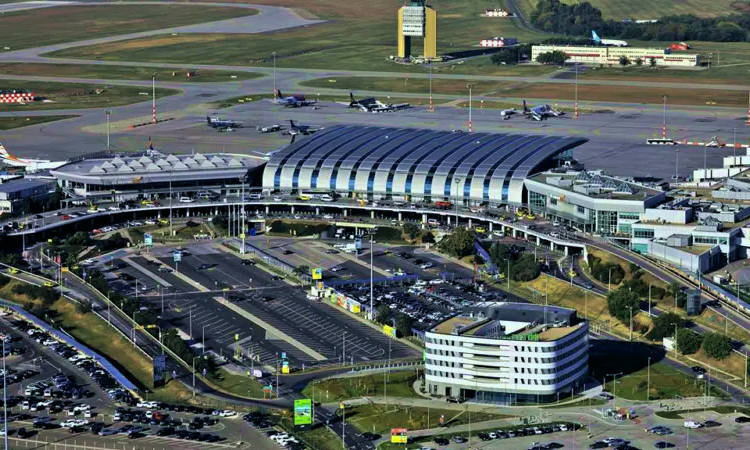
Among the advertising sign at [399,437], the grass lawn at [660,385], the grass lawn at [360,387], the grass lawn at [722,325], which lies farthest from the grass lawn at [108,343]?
the grass lawn at [722,325]

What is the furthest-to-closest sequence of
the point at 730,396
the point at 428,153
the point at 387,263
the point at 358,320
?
the point at 428,153, the point at 387,263, the point at 358,320, the point at 730,396

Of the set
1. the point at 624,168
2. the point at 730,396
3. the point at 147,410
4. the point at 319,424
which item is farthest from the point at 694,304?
the point at 624,168

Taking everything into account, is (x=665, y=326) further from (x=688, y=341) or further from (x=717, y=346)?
(x=717, y=346)

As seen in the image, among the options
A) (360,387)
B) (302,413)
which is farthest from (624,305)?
(302,413)

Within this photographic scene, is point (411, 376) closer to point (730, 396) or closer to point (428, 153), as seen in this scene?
point (730, 396)

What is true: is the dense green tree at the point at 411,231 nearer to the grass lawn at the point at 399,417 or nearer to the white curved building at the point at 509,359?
the white curved building at the point at 509,359

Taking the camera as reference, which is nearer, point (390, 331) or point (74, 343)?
point (74, 343)

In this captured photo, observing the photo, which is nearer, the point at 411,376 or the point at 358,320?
the point at 411,376

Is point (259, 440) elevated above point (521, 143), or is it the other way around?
point (521, 143)
